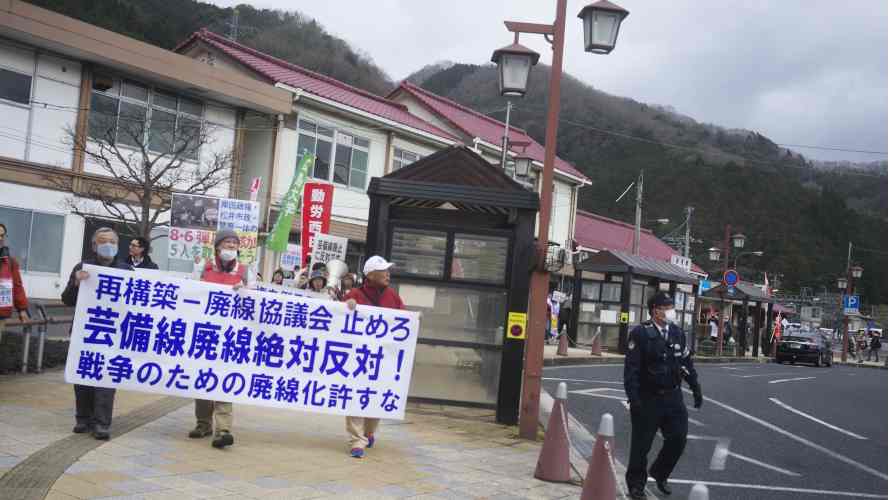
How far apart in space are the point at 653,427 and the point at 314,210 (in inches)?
519

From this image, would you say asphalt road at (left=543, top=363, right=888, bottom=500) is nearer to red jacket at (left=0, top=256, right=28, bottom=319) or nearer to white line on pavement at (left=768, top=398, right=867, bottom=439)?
white line on pavement at (left=768, top=398, right=867, bottom=439)

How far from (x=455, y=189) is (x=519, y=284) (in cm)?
143

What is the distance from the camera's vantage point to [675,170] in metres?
57.2

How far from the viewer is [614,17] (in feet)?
29.2

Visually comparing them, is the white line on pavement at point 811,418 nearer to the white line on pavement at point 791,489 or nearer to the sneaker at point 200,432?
the white line on pavement at point 791,489

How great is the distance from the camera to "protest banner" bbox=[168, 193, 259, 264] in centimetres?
1530

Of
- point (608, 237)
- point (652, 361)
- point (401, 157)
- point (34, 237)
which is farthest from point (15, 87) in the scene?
point (608, 237)

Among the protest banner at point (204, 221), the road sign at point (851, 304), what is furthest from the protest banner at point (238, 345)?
the road sign at point (851, 304)

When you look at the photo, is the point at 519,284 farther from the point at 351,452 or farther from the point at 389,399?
the point at 351,452

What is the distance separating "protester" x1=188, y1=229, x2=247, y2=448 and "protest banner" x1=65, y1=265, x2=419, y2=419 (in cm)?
10

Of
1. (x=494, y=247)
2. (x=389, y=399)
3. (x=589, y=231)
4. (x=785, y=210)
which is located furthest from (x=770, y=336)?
(x=389, y=399)

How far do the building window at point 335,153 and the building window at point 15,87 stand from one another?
27.3 ft

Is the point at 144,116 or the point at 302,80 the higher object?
the point at 302,80

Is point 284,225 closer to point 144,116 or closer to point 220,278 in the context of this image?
point 144,116
